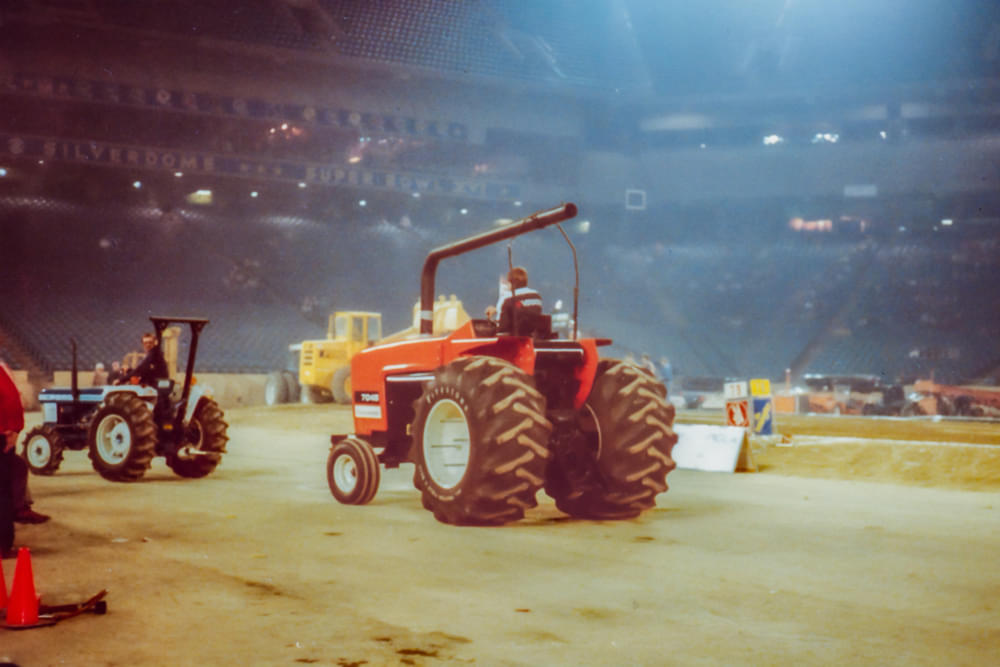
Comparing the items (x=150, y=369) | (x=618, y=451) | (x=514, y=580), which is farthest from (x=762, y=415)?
(x=514, y=580)

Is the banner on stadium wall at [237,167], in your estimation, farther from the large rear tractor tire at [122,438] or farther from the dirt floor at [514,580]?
the dirt floor at [514,580]

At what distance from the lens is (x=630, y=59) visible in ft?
142

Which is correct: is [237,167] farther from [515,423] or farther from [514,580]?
[514,580]

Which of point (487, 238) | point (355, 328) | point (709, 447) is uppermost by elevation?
point (355, 328)

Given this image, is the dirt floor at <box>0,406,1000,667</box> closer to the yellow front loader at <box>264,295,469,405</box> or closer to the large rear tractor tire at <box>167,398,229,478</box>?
the large rear tractor tire at <box>167,398,229,478</box>

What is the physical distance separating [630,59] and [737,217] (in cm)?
869

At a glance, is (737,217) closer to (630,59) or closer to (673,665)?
(630,59)

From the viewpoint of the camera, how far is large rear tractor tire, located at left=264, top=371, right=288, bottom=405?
26.4 m

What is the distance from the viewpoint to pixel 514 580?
542 centimetres

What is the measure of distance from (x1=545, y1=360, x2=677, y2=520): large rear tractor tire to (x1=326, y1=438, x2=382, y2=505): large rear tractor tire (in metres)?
1.57

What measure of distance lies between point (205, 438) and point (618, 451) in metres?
5.44

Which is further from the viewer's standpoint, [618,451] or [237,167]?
[237,167]

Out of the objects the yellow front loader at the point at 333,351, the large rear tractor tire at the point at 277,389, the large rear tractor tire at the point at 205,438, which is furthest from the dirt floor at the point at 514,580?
the large rear tractor tire at the point at 277,389

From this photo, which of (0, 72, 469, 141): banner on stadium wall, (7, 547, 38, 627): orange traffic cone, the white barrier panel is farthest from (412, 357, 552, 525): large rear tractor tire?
(0, 72, 469, 141): banner on stadium wall
